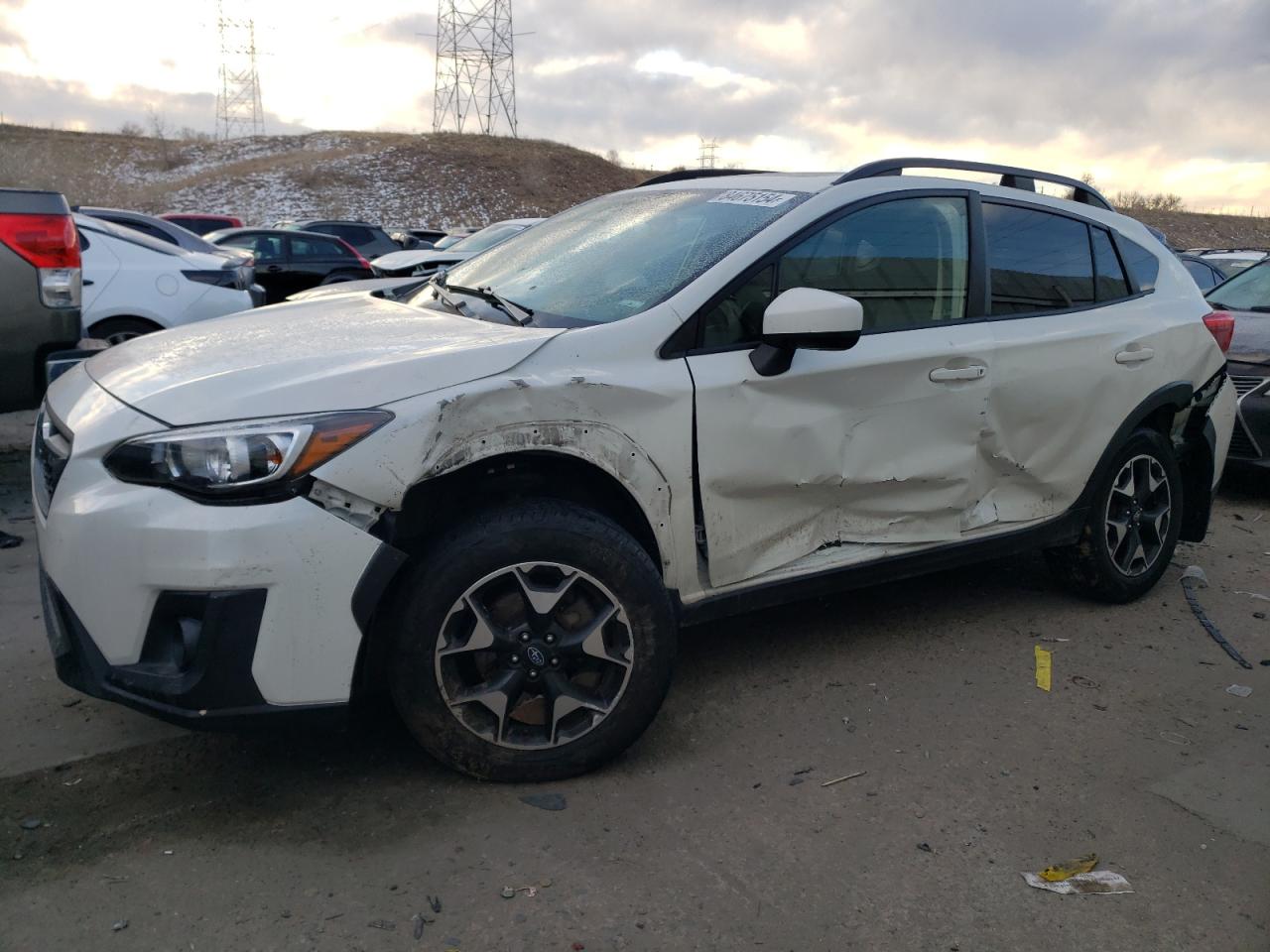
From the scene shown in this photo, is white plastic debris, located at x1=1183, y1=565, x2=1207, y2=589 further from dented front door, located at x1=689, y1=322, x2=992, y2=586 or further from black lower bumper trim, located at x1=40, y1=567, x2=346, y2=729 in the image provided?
black lower bumper trim, located at x1=40, y1=567, x2=346, y2=729

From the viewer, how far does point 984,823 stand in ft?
9.59

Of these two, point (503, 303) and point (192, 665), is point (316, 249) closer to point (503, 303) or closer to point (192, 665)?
point (503, 303)

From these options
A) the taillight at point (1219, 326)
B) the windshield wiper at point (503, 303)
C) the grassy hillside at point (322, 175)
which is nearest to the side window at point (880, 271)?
the windshield wiper at point (503, 303)

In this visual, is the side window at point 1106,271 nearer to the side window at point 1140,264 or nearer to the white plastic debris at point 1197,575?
the side window at point 1140,264

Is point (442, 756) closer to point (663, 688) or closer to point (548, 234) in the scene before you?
point (663, 688)

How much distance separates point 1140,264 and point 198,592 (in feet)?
13.2

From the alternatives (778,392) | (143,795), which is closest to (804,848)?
(778,392)

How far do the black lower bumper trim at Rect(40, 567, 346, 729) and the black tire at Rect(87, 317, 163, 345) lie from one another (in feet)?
17.5

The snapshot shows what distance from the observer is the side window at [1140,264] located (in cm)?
455

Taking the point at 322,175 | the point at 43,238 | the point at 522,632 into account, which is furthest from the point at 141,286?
the point at 322,175

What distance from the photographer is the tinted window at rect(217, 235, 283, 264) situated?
16.6m

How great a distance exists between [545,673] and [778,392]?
1.10m

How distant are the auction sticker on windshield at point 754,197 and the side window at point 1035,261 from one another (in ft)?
2.94

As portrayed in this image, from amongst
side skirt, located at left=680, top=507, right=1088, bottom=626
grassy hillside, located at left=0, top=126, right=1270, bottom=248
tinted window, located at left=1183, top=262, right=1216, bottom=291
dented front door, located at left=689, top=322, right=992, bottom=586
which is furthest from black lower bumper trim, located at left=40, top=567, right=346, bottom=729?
grassy hillside, located at left=0, top=126, right=1270, bottom=248
